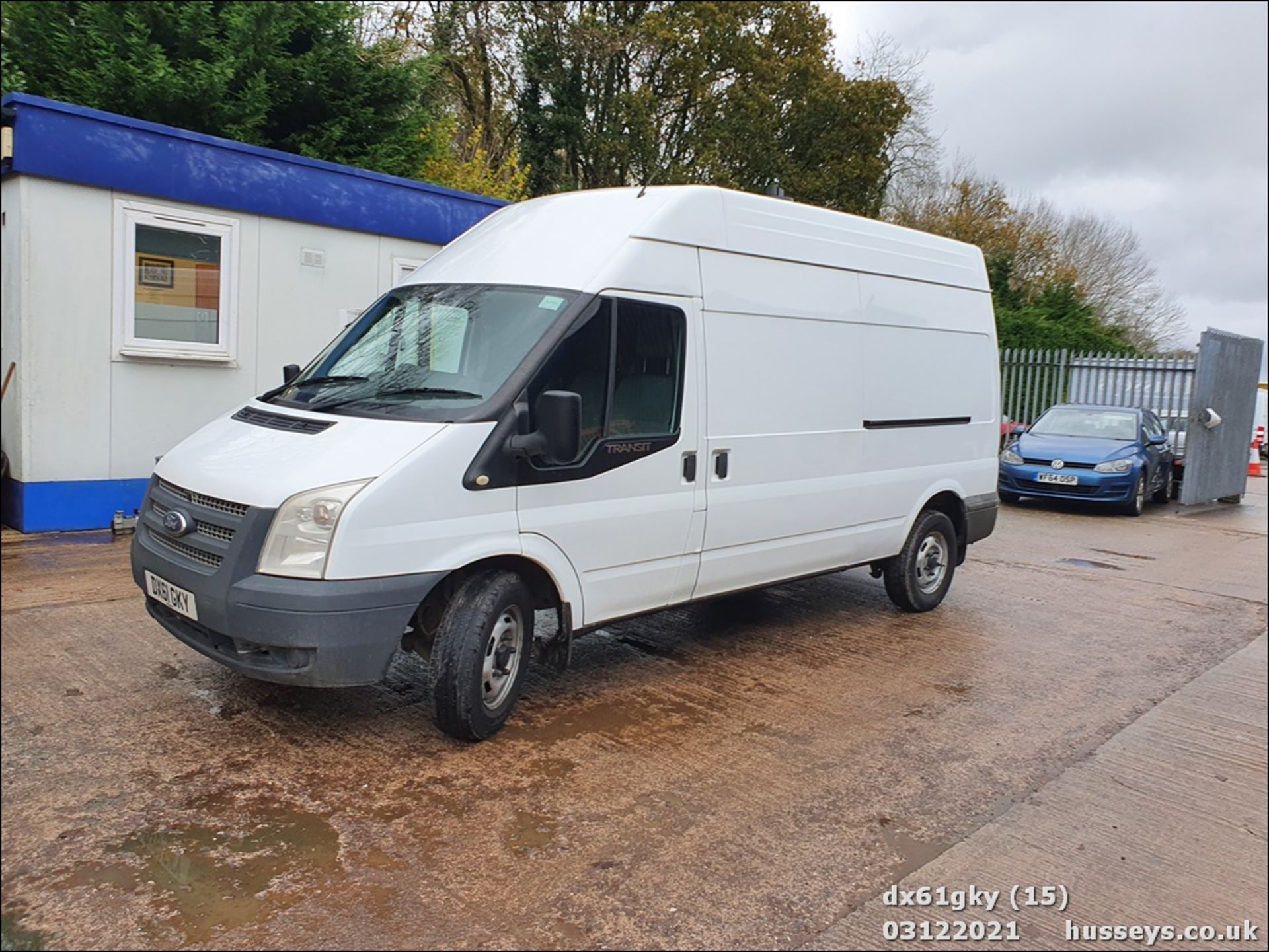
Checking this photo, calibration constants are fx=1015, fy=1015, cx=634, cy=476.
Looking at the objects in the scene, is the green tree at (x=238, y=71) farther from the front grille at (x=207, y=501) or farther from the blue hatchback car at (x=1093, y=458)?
the blue hatchback car at (x=1093, y=458)

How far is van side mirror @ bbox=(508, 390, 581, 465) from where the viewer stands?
4391 millimetres

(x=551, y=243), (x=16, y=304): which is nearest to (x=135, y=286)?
(x=16, y=304)

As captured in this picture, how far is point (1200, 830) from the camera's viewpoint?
13.4 feet

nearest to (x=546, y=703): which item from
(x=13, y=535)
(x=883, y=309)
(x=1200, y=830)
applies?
(x=1200, y=830)

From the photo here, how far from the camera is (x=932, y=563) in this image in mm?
7672

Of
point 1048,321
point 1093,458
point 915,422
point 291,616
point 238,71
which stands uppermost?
point 238,71

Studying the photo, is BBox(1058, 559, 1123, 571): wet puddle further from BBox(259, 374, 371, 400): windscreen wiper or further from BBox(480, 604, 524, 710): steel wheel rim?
BBox(259, 374, 371, 400): windscreen wiper

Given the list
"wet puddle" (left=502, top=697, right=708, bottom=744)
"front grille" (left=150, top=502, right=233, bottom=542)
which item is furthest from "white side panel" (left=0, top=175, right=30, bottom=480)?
"wet puddle" (left=502, top=697, right=708, bottom=744)

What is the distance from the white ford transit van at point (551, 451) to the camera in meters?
4.12

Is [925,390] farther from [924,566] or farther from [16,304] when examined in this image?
[16,304]

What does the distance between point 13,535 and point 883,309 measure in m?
6.69

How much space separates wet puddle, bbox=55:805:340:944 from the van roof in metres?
2.72

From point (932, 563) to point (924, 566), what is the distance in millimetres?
111

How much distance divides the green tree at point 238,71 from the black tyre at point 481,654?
8.18 meters
